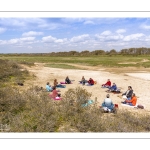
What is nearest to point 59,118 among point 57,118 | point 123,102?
point 57,118

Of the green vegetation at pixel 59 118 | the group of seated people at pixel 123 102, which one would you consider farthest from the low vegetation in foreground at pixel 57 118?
the group of seated people at pixel 123 102

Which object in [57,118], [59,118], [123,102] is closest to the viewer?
[57,118]

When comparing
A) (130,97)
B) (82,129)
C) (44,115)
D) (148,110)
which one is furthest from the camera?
(130,97)

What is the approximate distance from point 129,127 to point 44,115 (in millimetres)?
3297

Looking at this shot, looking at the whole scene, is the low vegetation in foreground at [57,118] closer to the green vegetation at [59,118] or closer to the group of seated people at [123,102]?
the green vegetation at [59,118]

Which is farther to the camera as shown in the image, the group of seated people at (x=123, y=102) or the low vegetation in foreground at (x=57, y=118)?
the group of seated people at (x=123, y=102)

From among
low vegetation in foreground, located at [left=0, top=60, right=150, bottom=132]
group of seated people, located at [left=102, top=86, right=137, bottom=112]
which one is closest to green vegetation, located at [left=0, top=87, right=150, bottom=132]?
low vegetation in foreground, located at [left=0, top=60, right=150, bottom=132]

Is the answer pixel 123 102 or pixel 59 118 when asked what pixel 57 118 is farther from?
pixel 123 102

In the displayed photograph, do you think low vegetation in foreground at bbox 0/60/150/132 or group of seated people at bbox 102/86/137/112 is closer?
low vegetation in foreground at bbox 0/60/150/132

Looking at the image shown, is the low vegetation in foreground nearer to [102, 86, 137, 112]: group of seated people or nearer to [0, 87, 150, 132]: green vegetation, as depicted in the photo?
[0, 87, 150, 132]: green vegetation
